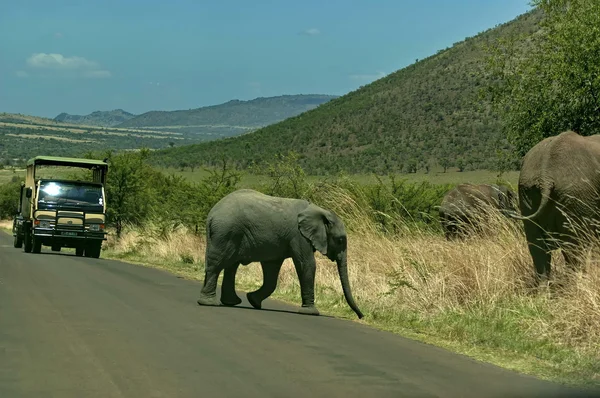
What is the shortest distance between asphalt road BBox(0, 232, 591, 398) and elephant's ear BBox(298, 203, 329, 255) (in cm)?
112

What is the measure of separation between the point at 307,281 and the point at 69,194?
18428mm

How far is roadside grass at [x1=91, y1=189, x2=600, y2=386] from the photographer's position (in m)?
10.1

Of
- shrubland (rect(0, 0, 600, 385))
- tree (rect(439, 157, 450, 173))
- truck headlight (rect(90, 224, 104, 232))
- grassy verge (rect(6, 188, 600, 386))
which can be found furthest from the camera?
tree (rect(439, 157, 450, 173))

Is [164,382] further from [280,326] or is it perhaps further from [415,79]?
[415,79]

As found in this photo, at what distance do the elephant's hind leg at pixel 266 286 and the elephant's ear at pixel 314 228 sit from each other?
89 centimetres

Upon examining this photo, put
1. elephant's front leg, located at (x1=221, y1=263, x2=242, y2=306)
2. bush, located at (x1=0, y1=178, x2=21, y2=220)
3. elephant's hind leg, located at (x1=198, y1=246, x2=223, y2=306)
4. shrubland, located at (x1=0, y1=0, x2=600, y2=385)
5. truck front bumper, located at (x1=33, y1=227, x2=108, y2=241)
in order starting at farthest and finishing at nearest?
bush, located at (x1=0, y1=178, x2=21, y2=220) < truck front bumper, located at (x1=33, y1=227, x2=108, y2=241) < elephant's front leg, located at (x1=221, y1=263, x2=242, y2=306) < elephant's hind leg, located at (x1=198, y1=246, x2=223, y2=306) < shrubland, located at (x1=0, y1=0, x2=600, y2=385)

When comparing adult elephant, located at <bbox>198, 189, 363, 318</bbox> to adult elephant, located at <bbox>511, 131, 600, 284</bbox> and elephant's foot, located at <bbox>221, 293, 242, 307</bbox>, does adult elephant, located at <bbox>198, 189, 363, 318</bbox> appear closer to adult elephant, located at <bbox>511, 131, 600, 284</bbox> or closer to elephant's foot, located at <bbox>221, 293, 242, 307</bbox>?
elephant's foot, located at <bbox>221, 293, 242, 307</bbox>

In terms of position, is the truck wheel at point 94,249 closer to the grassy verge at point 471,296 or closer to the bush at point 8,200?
the grassy verge at point 471,296

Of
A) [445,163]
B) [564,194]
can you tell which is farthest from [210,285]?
[445,163]

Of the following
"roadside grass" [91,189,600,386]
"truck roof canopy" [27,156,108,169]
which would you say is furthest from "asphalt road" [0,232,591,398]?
"truck roof canopy" [27,156,108,169]

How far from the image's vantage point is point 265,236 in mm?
14141

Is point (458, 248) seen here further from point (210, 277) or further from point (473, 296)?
point (210, 277)

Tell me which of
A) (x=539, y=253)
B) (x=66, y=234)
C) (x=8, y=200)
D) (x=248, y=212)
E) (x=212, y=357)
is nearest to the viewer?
(x=212, y=357)

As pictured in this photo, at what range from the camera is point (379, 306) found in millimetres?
14094
